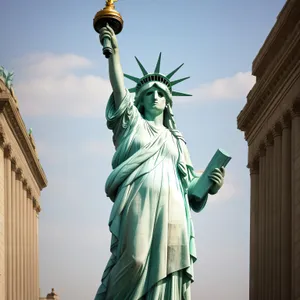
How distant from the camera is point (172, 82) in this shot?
21172 millimetres

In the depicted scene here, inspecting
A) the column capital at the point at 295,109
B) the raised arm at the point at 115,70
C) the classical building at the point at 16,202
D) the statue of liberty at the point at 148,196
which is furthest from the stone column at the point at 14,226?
the raised arm at the point at 115,70

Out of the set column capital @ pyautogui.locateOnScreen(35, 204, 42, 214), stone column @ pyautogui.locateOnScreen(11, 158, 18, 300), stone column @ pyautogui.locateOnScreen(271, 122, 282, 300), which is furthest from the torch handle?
column capital @ pyautogui.locateOnScreen(35, 204, 42, 214)

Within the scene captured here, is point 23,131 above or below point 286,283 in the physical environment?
above

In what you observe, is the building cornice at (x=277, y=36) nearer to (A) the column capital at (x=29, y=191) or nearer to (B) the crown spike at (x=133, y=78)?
(A) the column capital at (x=29, y=191)

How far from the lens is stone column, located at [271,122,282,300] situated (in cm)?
5812

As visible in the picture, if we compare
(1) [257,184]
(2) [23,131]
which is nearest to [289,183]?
(1) [257,184]

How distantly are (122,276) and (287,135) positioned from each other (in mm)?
38841

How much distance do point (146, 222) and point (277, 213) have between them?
131 feet

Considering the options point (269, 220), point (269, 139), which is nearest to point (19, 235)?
point (269, 220)

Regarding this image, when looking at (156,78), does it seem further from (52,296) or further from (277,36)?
(52,296)

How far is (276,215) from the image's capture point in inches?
2324

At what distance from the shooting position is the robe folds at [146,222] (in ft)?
63.5

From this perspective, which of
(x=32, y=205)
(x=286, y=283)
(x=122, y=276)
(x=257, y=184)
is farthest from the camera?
(x=32, y=205)

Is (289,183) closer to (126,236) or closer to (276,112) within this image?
(276,112)
